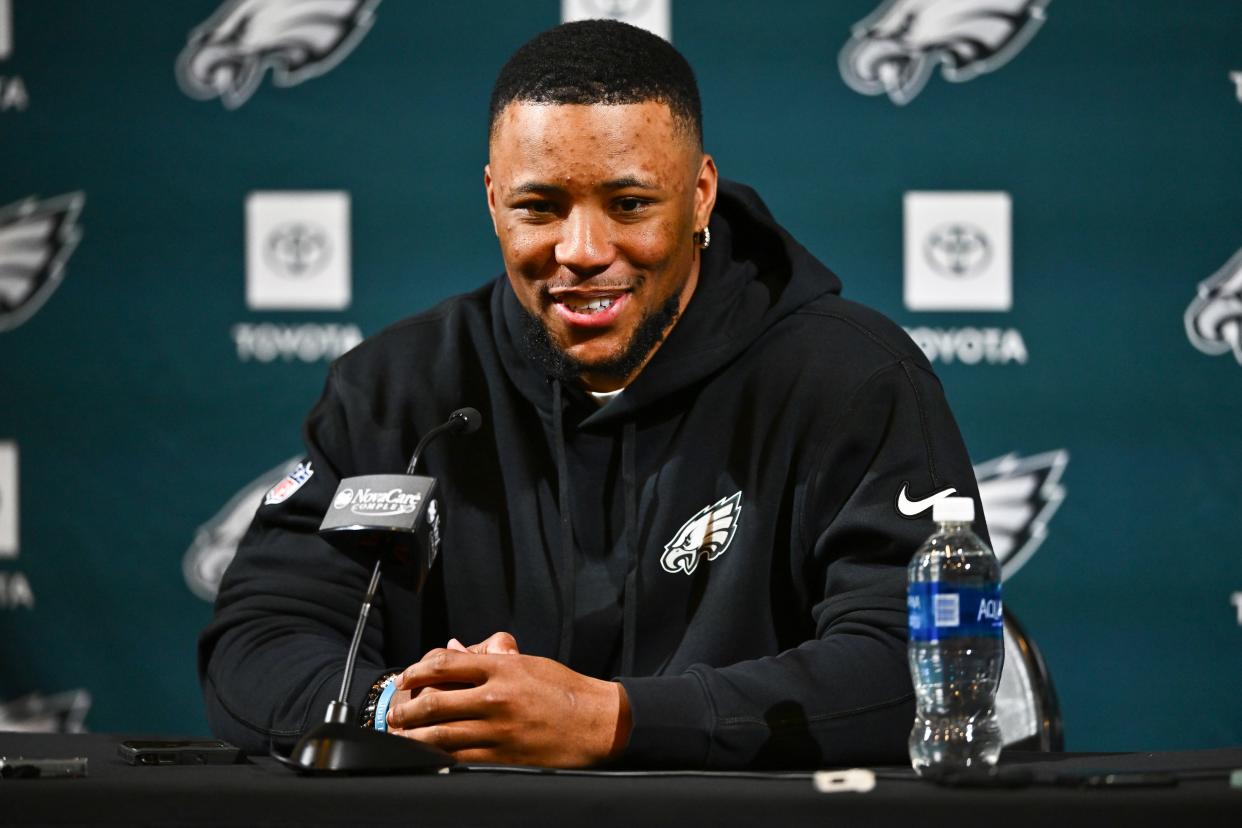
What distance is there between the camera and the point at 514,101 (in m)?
1.97

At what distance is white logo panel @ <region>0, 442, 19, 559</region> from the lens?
3381 mm

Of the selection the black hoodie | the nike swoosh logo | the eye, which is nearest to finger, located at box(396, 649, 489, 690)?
the black hoodie

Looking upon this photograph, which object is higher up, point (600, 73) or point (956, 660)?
point (600, 73)

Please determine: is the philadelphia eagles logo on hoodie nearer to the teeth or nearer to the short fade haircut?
the teeth

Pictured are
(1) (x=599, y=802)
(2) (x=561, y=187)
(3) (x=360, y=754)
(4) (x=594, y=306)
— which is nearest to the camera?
(1) (x=599, y=802)

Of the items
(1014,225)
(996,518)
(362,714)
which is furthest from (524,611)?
(1014,225)

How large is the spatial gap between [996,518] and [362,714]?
6.24 ft

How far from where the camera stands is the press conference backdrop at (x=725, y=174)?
10.4 ft

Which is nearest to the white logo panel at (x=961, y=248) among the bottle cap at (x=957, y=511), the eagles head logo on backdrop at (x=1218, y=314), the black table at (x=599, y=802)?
the eagles head logo on backdrop at (x=1218, y=314)

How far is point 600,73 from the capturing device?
195cm

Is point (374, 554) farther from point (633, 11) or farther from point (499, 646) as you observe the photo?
point (633, 11)

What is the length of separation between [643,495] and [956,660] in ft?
1.72

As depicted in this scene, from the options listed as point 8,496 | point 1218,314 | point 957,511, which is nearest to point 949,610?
point 957,511

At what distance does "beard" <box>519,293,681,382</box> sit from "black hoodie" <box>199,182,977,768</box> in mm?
24
